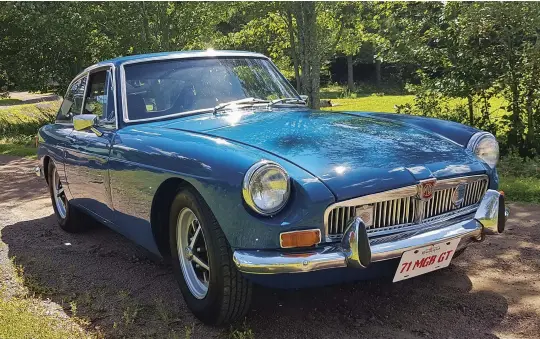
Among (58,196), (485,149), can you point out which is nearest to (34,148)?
(58,196)

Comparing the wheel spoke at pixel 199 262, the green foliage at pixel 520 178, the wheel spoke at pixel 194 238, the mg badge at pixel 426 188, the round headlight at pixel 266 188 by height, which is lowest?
the green foliage at pixel 520 178

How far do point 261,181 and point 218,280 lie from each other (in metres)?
0.58

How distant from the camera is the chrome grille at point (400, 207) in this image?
2596 millimetres

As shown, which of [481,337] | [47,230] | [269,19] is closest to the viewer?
[481,337]

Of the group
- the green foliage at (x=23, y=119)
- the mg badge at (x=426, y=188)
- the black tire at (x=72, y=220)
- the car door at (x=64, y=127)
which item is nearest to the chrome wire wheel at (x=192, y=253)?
the mg badge at (x=426, y=188)

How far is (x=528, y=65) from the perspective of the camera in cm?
799

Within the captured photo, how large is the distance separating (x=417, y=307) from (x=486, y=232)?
1.92 feet

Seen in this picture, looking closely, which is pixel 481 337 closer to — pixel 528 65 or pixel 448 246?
pixel 448 246

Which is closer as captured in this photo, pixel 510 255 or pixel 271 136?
pixel 271 136

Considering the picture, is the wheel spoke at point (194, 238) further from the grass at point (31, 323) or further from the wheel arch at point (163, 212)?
the grass at point (31, 323)

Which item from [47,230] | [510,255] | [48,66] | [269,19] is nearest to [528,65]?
[510,255]

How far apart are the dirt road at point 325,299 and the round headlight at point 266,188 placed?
30.3 inches

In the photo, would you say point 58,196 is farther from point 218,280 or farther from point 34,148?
point 34,148

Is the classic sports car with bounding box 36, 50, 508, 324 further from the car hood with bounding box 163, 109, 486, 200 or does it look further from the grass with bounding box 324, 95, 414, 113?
the grass with bounding box 324, 95, 414, 113
